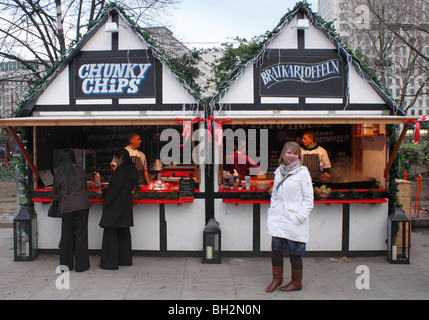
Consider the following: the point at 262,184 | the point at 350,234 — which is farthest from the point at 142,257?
the point at 350,234

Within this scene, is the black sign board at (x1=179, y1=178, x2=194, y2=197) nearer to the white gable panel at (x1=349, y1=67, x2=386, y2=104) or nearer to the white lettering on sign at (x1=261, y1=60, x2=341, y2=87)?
the white lettering on sign at (x1=261, y1=60, x2=341, y2=87)

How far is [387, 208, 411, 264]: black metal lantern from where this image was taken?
20.3 feet

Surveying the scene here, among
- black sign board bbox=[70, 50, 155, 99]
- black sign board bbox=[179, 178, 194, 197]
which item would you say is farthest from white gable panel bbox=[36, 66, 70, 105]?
black sign board bbox=[179, 178, 194, 197]

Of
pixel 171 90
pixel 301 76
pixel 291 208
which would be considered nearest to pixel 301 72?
pixel 301 76

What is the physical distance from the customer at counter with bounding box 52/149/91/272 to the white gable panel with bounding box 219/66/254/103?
2769 mm

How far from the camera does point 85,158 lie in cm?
843

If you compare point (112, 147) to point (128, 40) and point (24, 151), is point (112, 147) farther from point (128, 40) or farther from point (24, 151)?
point (128, 40)

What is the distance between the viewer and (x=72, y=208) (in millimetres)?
5672

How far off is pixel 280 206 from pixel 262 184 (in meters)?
1.84

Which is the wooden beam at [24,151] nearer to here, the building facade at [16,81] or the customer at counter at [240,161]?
the customer at counter at [240,161]

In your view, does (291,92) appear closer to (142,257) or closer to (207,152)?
(207,152)

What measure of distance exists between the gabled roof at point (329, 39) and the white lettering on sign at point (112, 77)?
1411mm

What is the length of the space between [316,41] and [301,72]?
2.02ft

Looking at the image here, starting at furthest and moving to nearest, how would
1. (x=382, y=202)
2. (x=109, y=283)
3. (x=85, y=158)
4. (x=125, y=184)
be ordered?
1. (x=85, y=158)
2. (x=382, y=202)
3. (x=125, y=184)
4. (x=109, y=283)
